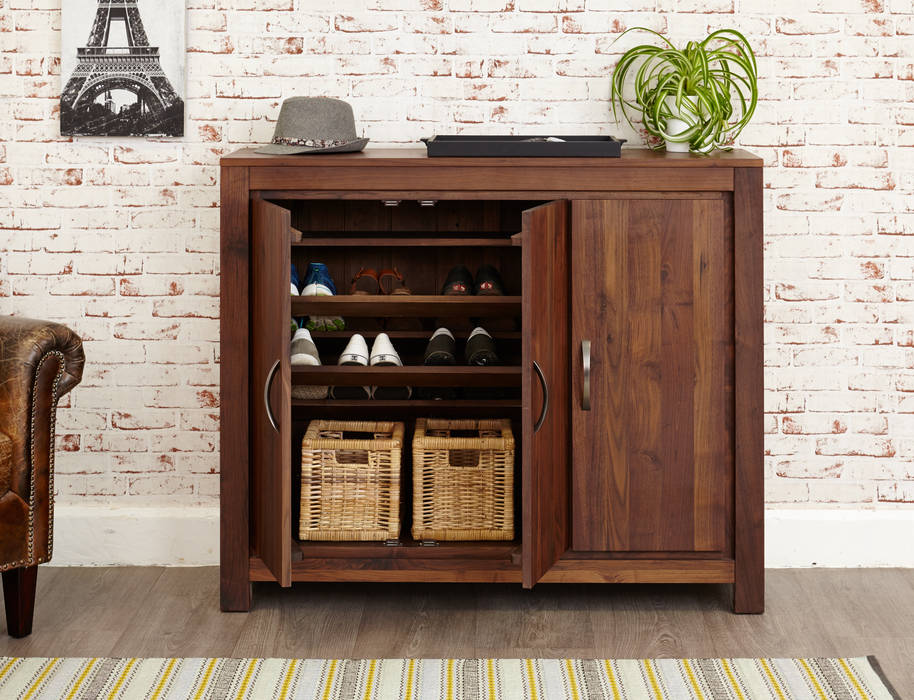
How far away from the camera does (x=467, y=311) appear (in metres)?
2.82

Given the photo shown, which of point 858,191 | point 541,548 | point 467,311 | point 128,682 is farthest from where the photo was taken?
point 858,191

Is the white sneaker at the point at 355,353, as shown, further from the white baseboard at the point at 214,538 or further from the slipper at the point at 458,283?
the white baseboard at the point at 214,538

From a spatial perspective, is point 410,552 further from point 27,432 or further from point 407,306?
point 27,432

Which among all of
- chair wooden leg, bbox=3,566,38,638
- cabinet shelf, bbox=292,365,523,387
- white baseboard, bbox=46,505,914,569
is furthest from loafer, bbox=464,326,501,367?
chair wooden leg, bbox=3,566,38,638

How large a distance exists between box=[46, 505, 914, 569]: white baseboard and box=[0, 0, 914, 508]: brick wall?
8 centimetres

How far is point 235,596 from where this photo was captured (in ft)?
8.91

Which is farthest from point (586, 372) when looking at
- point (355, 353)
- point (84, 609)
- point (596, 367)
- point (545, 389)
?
point (84, 609)

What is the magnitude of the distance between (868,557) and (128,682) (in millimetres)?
2160

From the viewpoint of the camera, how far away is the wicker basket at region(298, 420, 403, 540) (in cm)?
274

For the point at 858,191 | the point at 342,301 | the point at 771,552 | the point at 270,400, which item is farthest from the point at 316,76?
the point at 771,552

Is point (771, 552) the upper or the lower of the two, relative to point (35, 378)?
lower

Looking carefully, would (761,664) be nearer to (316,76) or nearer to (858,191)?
(858,191)

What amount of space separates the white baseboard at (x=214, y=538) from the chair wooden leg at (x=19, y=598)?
57 cm

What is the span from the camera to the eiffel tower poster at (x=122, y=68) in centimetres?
299
